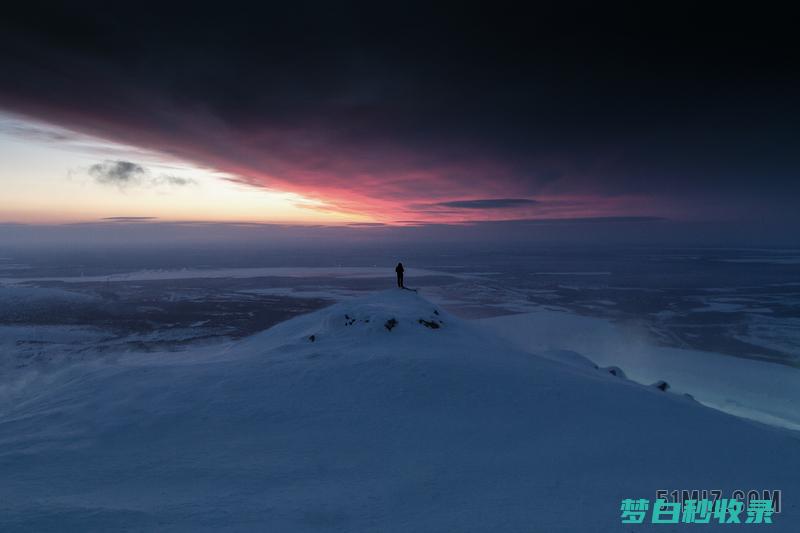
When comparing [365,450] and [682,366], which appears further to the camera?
[682,366]

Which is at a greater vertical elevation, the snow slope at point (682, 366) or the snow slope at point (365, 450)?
the snow slope at point (365, 450)

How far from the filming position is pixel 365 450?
→ 21.0ft

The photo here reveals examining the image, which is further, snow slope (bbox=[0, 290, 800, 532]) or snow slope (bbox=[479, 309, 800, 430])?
snow slope (bbox=[479, 309, 800, 430])

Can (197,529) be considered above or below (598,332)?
above

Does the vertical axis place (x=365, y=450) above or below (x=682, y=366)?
above

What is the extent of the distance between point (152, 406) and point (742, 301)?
Answer: 5037 cm

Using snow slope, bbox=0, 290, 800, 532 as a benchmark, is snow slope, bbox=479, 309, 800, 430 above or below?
below

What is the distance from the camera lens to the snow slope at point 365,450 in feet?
16.0

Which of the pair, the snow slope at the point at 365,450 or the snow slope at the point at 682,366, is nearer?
the snow slope at the point at 365,450

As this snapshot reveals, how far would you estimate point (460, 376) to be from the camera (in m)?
8.91

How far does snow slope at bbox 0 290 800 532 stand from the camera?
4.88 meters

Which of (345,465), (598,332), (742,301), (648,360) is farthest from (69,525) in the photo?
(742,301)

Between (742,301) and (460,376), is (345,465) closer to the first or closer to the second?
(460,376)

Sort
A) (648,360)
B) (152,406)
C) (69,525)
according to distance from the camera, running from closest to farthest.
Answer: (69,525)
(152,406)
(648,360)
